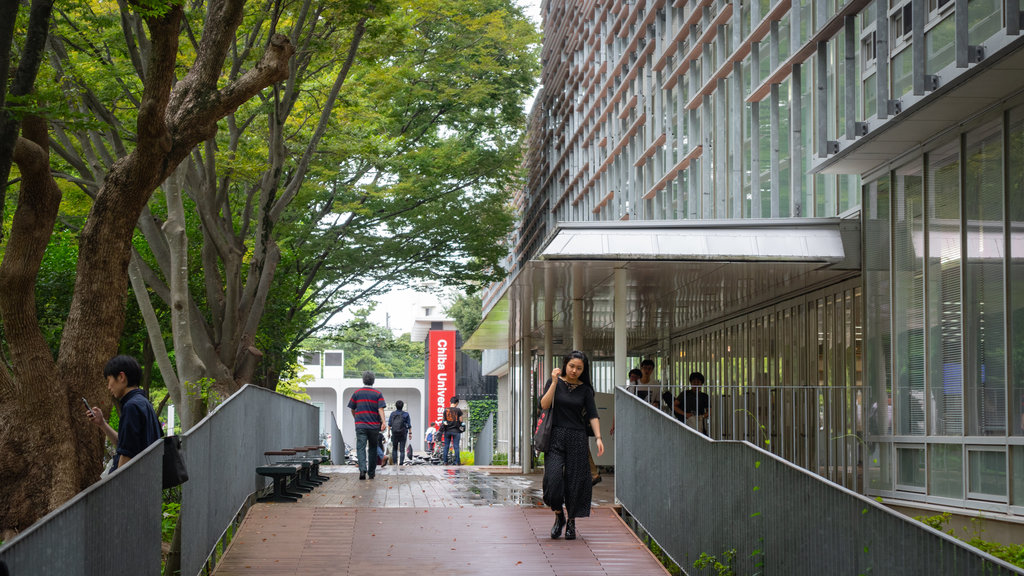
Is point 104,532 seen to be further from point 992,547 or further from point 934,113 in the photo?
point 934,113

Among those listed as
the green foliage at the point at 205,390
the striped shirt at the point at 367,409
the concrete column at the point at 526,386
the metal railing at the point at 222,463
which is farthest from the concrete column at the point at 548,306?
the green foliage at the point at 205,390

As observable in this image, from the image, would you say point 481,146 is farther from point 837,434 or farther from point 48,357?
point 48,357

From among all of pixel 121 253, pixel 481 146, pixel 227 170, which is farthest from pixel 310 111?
pixel 121 253

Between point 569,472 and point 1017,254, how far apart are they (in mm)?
4568

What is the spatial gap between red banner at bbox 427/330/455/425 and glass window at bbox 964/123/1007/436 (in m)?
40.5

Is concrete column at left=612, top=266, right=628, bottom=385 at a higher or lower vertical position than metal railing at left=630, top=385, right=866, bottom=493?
higher

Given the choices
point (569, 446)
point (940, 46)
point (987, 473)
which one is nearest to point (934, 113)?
point (940, 46)

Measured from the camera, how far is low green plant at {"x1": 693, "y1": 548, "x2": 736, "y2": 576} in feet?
25.0

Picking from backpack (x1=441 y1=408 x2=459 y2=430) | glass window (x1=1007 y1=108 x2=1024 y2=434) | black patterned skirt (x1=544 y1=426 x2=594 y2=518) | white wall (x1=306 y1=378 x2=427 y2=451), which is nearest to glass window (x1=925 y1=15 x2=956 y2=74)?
glass window (x1=1007 y1=108 x2=1024 y2=434)

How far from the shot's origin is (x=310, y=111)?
19688 millimetres

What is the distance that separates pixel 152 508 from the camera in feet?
22.1

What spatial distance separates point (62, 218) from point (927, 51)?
46.9 feet

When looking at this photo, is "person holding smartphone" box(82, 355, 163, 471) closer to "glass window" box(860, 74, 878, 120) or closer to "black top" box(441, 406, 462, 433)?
"glass window" box(860, 74, 878, 120)

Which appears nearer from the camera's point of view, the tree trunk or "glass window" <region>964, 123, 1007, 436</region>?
the tree trunk
